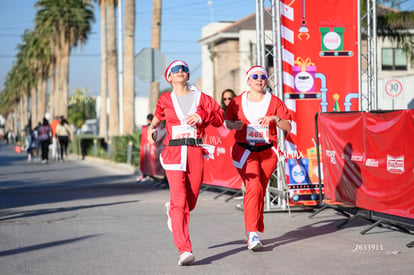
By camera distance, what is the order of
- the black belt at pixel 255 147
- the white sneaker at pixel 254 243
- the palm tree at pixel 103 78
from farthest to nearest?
the palm tree at pixel 103 78, the black belt at pixel 255 147, the white sneaker at pixel 254 243

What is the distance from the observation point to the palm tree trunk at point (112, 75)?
3059 cm

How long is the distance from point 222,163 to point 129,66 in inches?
569

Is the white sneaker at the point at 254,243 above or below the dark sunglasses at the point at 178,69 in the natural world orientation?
below

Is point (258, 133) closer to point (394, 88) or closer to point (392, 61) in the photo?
point (394, 88)

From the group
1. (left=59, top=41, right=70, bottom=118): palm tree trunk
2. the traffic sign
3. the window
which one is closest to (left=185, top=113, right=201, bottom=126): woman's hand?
the traffic sign

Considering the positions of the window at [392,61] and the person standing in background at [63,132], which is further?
the window at [392,61]

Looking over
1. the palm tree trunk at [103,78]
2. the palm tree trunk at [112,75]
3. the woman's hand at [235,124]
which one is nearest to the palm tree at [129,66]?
the palm tree trunk at [112,75]

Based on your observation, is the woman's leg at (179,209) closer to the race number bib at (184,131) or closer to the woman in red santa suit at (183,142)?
the woman in red santa suit at (183,142)

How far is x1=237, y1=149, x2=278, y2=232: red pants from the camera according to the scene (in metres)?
7.16

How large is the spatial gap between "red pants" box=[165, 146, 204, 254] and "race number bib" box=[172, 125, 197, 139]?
0.12 m

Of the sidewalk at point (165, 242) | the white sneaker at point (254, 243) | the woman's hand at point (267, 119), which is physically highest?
the woman's hand at point (267, 119)

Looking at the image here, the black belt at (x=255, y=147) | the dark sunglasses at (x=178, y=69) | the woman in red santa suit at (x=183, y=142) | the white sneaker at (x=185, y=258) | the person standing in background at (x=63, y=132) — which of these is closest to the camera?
the white sneaker at (x=185, y=258)

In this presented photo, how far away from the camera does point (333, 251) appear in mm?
7121

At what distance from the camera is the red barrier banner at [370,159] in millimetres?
7535
